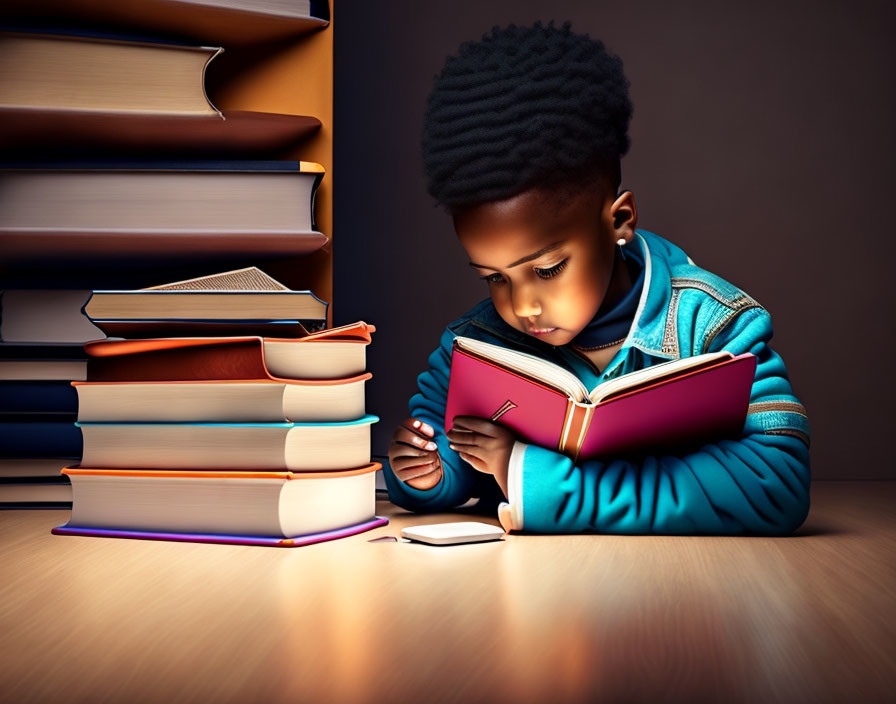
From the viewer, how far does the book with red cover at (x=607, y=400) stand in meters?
0.87

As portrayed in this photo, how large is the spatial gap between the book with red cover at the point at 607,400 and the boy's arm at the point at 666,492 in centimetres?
2

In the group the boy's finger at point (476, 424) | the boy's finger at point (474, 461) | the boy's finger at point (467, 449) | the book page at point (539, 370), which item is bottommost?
the boy's finger at point (474, 461)

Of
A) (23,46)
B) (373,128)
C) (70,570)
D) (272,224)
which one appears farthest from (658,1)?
(70,570)

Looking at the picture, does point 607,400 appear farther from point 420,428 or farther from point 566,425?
point 420,428

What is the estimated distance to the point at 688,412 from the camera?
36.1 inches

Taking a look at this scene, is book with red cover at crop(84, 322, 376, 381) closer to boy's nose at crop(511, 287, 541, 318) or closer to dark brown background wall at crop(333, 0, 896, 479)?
boy's nose at crop(511, 287, 541, 318)

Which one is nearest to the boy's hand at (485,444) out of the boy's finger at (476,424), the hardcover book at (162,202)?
the boy's finger at (476,424)

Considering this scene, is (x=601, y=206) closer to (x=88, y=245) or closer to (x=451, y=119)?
(x=451, y=119)

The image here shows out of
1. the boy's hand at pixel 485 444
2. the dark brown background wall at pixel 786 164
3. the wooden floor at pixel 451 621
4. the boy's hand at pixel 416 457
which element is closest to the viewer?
the wooden floor at pixel 451 621

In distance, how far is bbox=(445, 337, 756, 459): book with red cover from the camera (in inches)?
34.3

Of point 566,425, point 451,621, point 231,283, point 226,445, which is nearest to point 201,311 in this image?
point 231,283

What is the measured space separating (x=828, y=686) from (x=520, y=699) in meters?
0.16

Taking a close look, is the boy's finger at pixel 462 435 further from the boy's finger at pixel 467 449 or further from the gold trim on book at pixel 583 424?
the gold trim on book at pixel 583 424

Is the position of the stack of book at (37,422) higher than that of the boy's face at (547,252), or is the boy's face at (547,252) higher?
the boy's face at (547,252)
